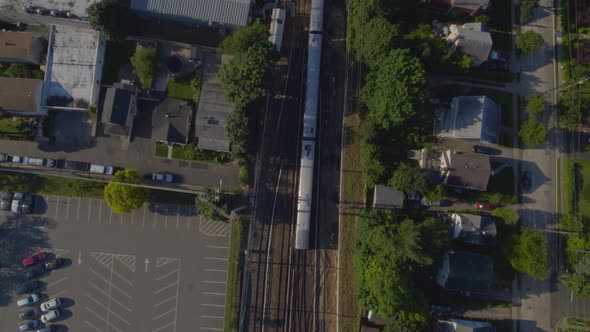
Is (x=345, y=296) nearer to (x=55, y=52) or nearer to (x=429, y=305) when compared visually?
(x=429, y=305)

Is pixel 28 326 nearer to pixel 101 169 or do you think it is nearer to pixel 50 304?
pixel 50 304

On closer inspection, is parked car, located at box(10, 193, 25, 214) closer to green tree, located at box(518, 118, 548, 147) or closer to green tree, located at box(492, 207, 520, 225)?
green tree, located at box(492, 207, 520, 225)

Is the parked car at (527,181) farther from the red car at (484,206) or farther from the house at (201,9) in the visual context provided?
the house at (201,9)

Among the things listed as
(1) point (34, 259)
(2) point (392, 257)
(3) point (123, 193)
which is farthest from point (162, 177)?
(2) point (392, 257)

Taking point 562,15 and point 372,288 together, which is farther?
point 562,15

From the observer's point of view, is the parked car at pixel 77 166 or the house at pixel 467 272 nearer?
the house at pixel 467 272

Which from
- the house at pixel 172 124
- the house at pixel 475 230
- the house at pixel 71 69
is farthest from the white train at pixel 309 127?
the house at pixel 71 69

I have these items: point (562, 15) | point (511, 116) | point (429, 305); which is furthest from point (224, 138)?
point (562, 15)
